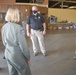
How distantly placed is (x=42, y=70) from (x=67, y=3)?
1331 centimetres

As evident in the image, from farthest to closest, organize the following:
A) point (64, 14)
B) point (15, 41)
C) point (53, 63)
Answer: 1. point (64, 14)
2. point (53, 63)
3. point (15, 41)

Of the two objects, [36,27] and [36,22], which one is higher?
[36,22]

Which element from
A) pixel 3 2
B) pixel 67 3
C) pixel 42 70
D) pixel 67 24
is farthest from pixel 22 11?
pixel 42 70

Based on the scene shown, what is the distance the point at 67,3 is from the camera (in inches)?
673

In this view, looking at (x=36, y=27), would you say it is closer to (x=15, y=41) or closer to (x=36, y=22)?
(x=36, y=22)

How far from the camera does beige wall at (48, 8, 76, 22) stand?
52.0ft

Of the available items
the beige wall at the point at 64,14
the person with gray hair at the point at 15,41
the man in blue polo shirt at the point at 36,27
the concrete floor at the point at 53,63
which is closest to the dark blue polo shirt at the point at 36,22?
the man in blue polo shirt at the point at 36,27

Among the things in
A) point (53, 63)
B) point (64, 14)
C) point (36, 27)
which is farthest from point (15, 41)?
point (64, 14)

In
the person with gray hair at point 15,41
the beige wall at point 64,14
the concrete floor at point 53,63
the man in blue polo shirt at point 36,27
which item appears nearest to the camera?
the person with gray hair at point 15,41

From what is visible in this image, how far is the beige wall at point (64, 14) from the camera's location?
15.8m

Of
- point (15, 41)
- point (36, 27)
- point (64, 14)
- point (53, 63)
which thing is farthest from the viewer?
point (64, 14)

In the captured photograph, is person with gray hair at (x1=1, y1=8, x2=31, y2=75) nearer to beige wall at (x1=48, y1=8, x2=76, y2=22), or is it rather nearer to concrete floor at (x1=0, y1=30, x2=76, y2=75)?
concrete floor at (x1=0, y1=30, x2=76, y2=75)

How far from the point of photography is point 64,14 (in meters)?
16.2

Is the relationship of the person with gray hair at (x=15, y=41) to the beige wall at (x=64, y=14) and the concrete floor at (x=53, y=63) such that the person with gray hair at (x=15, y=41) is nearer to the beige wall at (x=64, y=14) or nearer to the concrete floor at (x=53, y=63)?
the concrete floor at (x=53, y=63)
